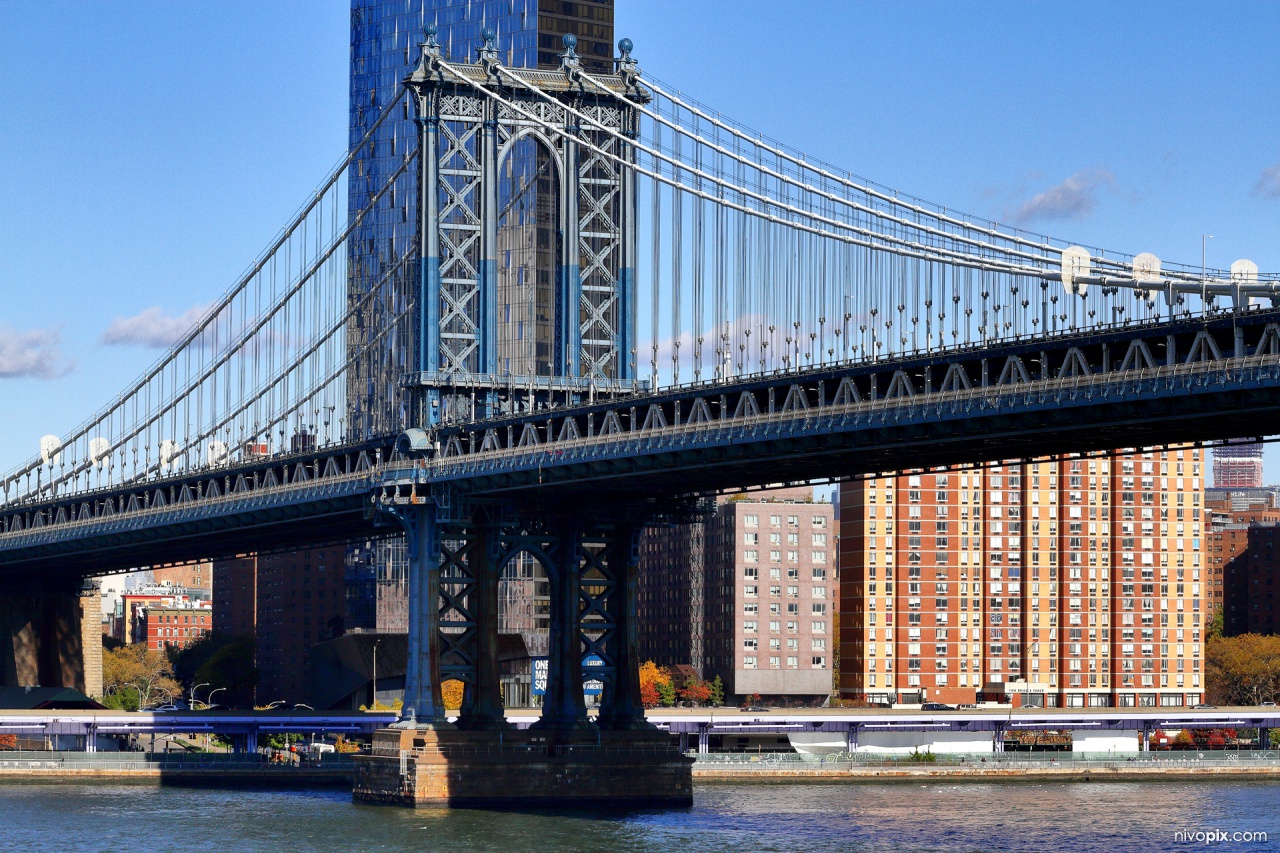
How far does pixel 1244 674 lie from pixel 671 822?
113404mm

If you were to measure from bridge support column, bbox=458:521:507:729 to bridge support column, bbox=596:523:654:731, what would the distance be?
5087mm

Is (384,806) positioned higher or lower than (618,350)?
lower

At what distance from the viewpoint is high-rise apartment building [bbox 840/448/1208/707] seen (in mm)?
170250

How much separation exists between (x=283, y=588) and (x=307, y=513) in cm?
9448

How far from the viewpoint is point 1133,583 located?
575 feet

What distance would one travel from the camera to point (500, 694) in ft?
318

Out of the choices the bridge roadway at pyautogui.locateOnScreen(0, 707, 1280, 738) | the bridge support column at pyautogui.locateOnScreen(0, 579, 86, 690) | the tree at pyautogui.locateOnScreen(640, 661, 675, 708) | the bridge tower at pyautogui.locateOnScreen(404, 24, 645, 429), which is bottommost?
the tree at pyautogui.locateOnScreen(640, 661, 675, 708)

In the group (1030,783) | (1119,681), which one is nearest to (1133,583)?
(1119,681)

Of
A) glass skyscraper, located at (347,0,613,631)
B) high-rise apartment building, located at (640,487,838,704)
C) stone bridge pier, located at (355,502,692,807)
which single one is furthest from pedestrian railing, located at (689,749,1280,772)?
high-rise apartment building, located at (640,487,838,704)

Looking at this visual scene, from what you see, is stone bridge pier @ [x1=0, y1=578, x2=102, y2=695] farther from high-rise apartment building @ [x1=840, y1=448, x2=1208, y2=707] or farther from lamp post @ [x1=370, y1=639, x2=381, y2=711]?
high-rise apartment building @ [x1=840, y1=448, x2=1208, y2=707]

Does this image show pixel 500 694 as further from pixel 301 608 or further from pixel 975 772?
pixel 301 608

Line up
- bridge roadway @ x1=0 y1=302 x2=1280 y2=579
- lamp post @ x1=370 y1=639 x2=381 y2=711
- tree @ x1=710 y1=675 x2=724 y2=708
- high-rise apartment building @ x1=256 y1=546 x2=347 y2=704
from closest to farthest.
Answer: bridge roadway @ x1=0 y1=302 x2=1280 y2=579
lamp post @ x1=370 y1=639 x2=381 y2=711
tree @ x1=710 y1=675 x2=724 y2=708
high-rise apartment building @ x1=256 y1=546 x2=347 y2=704

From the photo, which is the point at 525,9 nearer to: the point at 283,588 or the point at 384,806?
the point at 283,588

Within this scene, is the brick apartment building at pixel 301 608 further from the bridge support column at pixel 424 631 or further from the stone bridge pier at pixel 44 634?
the bridge support column at pixel 424 631
